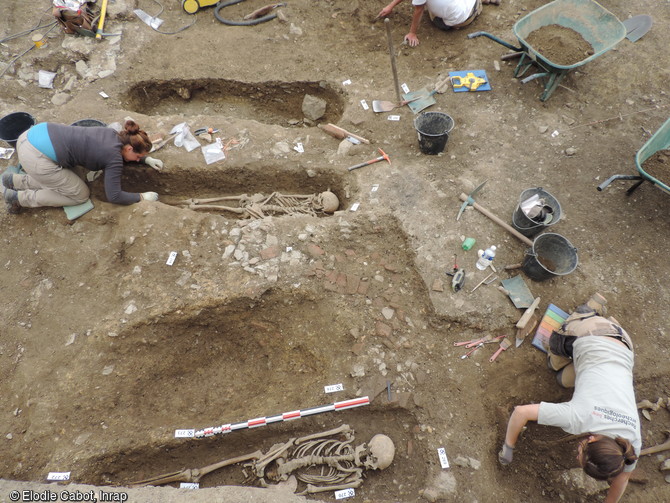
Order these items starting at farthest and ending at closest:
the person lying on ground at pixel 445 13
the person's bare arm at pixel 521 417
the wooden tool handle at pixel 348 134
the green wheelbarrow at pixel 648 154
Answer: the person lying on ground at pixel 445 13 → the wooden tool handle at pixel 348 134 → the green wheelbarrow at pixel 648 154 → the person's bare arm at pixel 521 417

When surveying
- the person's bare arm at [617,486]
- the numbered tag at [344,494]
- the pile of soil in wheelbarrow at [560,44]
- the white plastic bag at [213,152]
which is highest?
the pile of soil in wheelbarrow at [560,44]

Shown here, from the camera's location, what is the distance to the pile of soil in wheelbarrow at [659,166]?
4.43 metres

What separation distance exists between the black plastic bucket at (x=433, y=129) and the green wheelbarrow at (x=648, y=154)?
6.30 feet

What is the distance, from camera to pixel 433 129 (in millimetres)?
5242

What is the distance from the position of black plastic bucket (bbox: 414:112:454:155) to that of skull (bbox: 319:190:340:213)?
4.66ft

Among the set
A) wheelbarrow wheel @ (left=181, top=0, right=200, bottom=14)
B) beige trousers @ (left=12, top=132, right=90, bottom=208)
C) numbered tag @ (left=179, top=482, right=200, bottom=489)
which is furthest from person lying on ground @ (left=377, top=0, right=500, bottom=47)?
numbered tag @ (left=179, top=482, right=200, bottom=489)

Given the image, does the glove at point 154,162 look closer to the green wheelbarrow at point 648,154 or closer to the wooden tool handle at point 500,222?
the wooden tool handle at point 500,222

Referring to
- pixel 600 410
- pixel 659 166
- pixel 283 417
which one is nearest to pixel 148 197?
pixel 283 417

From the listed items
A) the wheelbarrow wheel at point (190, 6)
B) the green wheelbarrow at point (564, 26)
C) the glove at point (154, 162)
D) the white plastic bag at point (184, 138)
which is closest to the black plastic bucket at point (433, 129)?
the green wheelbarrow at point (564, 26)

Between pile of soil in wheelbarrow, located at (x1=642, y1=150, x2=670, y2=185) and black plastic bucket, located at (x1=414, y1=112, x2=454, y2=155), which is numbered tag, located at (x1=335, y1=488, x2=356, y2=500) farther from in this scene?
pile of soil in wheelbarrow, located at (x1=642, y1=150, x2=670, y2=185)

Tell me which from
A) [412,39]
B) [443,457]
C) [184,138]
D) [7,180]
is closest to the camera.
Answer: [443,457]

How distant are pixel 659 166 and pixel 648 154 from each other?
0.19 meters

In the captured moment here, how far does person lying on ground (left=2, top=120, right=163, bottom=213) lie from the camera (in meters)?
4.13

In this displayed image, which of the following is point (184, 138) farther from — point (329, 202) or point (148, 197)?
point (329, 202)
